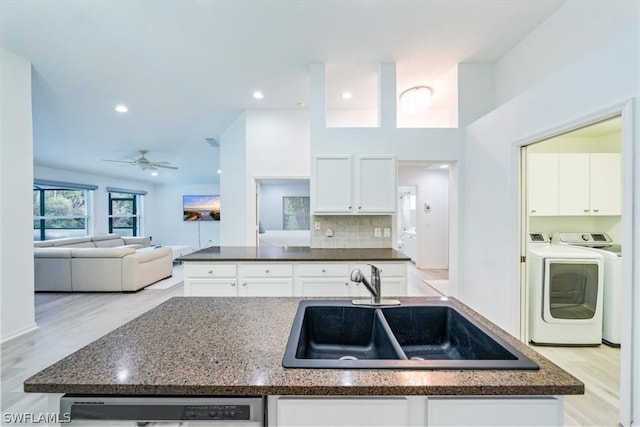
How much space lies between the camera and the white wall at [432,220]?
6816mm

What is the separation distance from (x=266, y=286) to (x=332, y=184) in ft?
4.44

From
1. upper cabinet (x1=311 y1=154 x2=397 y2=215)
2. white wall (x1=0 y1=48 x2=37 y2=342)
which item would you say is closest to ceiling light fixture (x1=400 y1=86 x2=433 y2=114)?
upper cabinet (x1=311 y1=154 x2=397 y2=215)

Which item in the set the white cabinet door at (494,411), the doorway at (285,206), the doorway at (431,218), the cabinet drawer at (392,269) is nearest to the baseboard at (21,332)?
the cabinet drawer at (392,269)

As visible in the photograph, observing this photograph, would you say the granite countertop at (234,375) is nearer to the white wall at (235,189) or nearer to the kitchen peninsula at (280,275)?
the kitchen peninsula at (280,275)

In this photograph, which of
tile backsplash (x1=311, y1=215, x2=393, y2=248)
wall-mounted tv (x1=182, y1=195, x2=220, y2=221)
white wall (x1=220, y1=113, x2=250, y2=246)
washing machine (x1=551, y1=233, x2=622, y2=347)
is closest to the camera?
washing machine (x1=551, y1=233, x2=622, y2=347)

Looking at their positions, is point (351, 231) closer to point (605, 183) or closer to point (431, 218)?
point (605, 183)

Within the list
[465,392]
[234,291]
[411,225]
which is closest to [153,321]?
[465,392]

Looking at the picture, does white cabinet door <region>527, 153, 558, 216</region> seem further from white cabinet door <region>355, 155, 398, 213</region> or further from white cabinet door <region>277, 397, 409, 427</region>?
white cabinet door <region>277, 397, 409, 427</region>

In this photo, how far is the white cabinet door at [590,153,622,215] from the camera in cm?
313

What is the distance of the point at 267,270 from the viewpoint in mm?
2965

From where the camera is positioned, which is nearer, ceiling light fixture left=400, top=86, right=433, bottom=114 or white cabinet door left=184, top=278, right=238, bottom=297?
white cabinet door left=184, top=278, right=238, bottom=297

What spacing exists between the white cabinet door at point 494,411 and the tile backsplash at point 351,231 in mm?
2814

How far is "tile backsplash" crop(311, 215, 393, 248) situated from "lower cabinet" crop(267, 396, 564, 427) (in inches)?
111

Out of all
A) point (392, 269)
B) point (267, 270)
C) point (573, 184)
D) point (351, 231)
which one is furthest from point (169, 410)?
point (573, 184)
